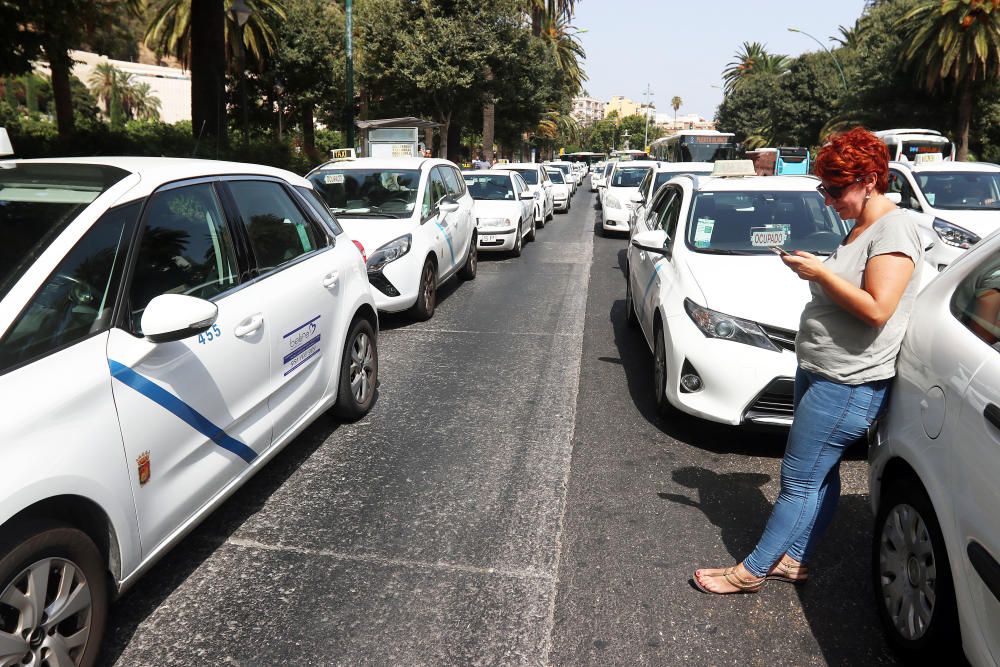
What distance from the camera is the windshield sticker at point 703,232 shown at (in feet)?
18.6

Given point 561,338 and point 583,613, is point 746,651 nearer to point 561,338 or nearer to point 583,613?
point 583,613

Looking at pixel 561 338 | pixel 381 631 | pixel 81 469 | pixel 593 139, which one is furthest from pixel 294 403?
pixel 593 139

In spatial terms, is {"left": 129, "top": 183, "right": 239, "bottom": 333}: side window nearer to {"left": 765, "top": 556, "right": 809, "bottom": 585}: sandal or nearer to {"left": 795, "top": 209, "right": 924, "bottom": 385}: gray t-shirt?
{"left": 795, "top": 209, "right": 924, "bottom": 385}: gray t-shirt

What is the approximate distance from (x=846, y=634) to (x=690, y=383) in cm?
190

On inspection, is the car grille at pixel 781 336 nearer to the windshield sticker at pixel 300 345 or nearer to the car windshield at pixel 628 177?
the windshield sticker at pixel 300 345

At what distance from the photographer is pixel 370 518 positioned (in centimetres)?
386

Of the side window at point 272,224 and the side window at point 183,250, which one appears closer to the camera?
the side window at point 183,250

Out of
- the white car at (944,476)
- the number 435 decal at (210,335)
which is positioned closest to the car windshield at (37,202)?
the number 435 decal at (210,335)

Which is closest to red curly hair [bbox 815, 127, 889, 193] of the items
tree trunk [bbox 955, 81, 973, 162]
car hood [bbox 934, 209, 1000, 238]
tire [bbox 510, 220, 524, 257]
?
car hood [bbox 934, 209, 1000, 238]

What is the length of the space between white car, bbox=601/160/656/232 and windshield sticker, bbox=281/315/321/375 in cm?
1169

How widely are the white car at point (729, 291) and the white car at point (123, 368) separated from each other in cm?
223

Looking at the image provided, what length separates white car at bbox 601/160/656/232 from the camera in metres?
16.7

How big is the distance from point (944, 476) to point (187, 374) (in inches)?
101

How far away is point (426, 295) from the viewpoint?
8336 millimetres
